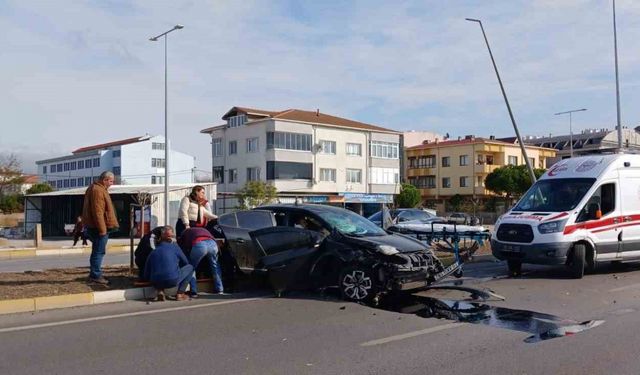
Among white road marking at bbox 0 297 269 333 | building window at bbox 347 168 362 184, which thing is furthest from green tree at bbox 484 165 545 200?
white road marking at bbox 0 297 269 333

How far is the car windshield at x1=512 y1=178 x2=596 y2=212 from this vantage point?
13039 mm

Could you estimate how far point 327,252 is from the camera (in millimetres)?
9898

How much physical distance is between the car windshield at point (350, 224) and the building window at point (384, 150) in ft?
193

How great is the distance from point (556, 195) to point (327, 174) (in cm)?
5212

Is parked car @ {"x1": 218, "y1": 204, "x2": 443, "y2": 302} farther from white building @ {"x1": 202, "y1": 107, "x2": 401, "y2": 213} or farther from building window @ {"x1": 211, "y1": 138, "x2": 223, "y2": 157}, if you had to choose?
building window @ {"x1": 211, "y1": 138, "x2": 223, "y2": 157}

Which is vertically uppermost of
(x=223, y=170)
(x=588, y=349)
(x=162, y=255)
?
(x=223, y=170)

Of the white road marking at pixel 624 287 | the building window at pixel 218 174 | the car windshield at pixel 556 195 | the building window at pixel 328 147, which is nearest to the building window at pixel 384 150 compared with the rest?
the building window at pixel 328 147

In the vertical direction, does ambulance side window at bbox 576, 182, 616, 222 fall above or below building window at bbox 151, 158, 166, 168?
below

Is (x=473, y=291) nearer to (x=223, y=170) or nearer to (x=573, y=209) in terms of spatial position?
(x=573, y=209)

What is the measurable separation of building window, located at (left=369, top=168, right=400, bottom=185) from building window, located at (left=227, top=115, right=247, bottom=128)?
1507 centimetres

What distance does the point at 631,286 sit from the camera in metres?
11.3

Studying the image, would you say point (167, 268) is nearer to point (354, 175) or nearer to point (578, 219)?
point (578, 219)

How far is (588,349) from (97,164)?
332 ft

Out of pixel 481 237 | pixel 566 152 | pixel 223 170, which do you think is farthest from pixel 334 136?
pixel 481 237
